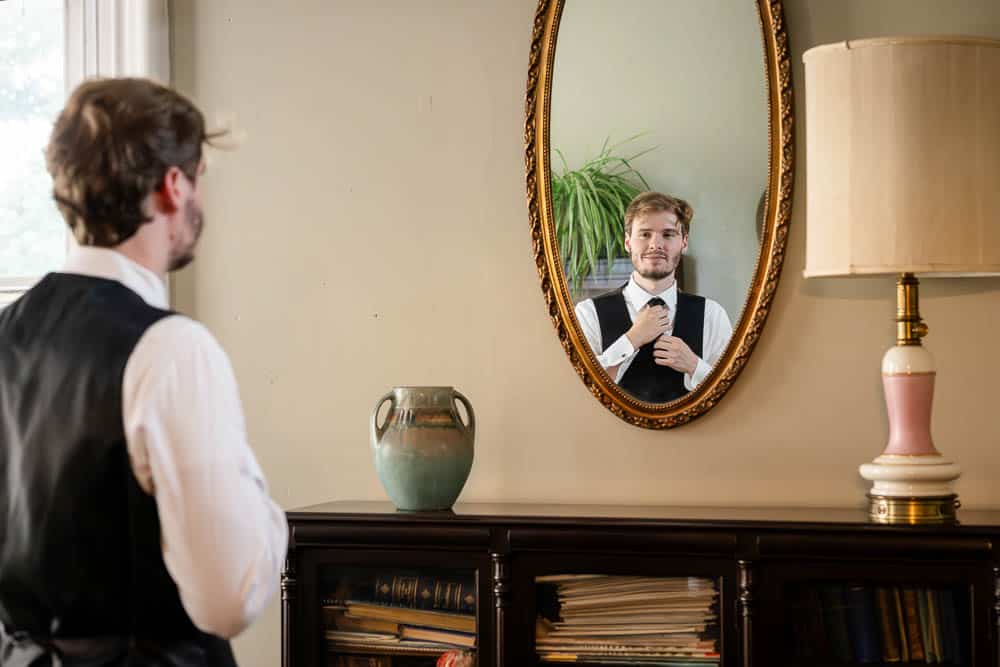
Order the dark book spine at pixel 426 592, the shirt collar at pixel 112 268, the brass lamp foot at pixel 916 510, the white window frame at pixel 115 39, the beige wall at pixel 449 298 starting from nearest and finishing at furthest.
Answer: the shirt collar at pixel 112 268 → the brass lamp foot at pixel 916 510 → the dark book spine at pixel 426 592 → the beige wall at pixel 449 298 → the white window frame at pixel 115 39

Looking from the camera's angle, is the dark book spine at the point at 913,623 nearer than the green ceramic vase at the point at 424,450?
Yes

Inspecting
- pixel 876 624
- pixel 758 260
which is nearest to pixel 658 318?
pixel 758 260

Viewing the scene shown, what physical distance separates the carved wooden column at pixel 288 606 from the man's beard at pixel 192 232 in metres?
1.37

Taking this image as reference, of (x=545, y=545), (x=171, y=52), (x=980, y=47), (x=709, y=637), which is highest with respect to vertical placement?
(x=171, y=52)

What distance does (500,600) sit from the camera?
262 centimetres

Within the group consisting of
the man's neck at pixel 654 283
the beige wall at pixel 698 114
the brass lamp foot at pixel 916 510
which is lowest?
the brass lamp foot at pixel 916 510

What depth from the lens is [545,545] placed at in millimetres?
2607

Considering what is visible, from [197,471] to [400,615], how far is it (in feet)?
5.01

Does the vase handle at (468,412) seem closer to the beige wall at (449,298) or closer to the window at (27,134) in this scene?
the beige wall at (449,298)

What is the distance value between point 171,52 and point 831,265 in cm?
186

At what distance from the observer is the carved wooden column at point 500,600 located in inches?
103

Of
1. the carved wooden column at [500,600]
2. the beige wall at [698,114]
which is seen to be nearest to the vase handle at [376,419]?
the carved wooden column at [500,600]

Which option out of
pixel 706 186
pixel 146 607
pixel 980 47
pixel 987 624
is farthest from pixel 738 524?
pixel 146 607

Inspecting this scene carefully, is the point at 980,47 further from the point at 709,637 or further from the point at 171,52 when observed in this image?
the point at 171,52
